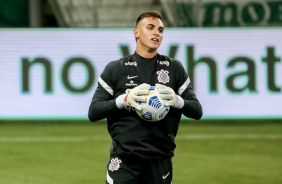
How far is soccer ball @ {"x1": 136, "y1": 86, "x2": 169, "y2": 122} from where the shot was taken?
577 centimetres

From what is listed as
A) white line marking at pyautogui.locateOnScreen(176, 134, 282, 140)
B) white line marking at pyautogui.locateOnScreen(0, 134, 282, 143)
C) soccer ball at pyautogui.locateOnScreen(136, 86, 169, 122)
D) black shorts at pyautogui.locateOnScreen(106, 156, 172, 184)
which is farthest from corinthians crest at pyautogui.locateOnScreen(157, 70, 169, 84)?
white line marking at pyautogui.locateOnScreen(176, 134, 282, 140)

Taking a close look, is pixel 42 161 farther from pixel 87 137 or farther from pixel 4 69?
pixel 4 69

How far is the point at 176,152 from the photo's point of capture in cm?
1273

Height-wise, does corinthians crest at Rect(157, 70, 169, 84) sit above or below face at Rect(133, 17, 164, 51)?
below

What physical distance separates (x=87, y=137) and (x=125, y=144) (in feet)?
27.6

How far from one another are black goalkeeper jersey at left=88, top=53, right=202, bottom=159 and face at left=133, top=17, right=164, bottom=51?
4.5 inches

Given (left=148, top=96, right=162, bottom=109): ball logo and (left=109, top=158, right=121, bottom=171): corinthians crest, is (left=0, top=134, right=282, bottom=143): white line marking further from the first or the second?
(left=148, top=96, right=162, bottom=109): ball logo

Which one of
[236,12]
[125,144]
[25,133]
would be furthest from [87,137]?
[125,144]

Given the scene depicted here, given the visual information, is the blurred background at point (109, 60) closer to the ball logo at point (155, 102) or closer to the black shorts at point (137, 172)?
the black shorts at point (137, 172)

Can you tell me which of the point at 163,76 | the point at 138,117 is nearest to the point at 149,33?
the point at 163,76

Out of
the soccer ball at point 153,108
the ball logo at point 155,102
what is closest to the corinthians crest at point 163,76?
the soccer ball at point 153,108

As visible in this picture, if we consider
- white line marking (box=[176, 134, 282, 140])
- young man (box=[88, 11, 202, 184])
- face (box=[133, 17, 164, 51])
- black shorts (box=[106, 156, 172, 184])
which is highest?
face (box=[133, 17, 164, 51])

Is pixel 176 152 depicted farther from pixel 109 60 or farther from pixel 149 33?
pixel 149 33

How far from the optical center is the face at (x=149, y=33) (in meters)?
6.02
